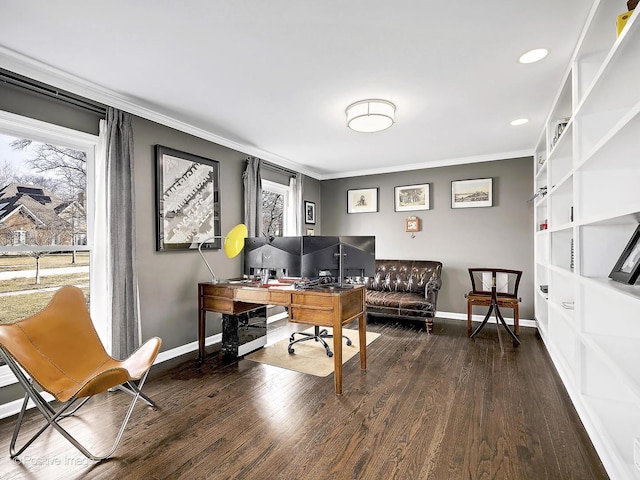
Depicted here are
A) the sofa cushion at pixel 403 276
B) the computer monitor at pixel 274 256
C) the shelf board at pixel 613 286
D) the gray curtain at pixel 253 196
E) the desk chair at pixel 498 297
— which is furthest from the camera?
the sofa cushion at pixel 403 276

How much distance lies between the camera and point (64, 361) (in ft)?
7.52

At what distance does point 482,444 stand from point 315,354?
191cm

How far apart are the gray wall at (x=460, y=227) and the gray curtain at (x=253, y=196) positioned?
2.10 meters

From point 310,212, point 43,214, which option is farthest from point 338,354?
point 310,212

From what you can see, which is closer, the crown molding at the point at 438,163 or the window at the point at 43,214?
the window at the point at 43,214

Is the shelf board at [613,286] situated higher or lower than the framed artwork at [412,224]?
lower

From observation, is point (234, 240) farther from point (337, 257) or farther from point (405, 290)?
point (405, 290)

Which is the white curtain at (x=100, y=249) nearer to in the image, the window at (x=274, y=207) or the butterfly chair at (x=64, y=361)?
the butterfly chair at (x=64, y=361)

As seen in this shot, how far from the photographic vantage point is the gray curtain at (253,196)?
4.58 m

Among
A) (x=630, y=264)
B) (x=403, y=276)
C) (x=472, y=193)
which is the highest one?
(x=472, y=193)

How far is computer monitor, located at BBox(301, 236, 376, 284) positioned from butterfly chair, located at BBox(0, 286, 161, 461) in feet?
4.79

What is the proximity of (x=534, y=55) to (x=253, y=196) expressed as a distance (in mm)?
3391

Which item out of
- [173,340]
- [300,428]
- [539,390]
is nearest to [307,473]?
[300,428]

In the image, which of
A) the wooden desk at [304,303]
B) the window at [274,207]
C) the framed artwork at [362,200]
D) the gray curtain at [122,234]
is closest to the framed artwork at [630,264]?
the wooden desk at [304,303]
